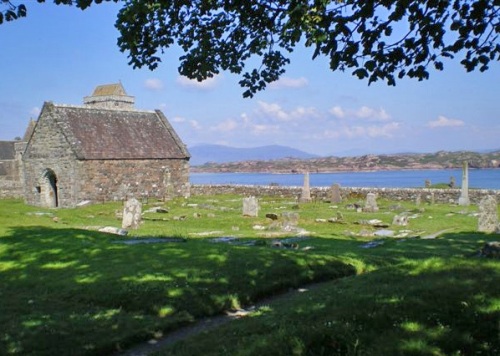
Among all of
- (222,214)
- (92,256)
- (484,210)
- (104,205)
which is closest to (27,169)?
(104,205)

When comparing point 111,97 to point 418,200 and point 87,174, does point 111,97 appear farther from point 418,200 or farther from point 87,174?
point 418,200

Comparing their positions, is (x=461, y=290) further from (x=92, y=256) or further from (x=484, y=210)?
(x=484, y=210)

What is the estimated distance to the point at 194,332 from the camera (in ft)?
27.7

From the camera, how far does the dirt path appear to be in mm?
7703

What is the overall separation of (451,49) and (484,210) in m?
16.4

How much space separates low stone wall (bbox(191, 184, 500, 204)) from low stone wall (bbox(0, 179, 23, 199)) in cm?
2046

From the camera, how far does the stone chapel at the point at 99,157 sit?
3766 cm

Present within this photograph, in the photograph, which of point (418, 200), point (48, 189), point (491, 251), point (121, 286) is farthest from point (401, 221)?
point (48, 189)

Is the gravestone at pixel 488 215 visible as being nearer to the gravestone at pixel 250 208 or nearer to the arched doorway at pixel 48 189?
the gravestone at pixel 250 208

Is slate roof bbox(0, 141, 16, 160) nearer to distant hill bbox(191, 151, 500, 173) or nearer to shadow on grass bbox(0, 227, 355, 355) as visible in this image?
shadow on grass bbox(0, 227, 355, 355)

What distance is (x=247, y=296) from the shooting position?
10.3 m

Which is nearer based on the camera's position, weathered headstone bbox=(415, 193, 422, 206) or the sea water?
weathered headstone bbox=(415, 193, 422, 206)

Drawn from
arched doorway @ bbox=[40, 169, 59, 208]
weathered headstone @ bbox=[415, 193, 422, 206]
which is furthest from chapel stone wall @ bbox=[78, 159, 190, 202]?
weathered headstone @ bbox=[415, 193, 422, 206]

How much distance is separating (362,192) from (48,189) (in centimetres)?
2596
